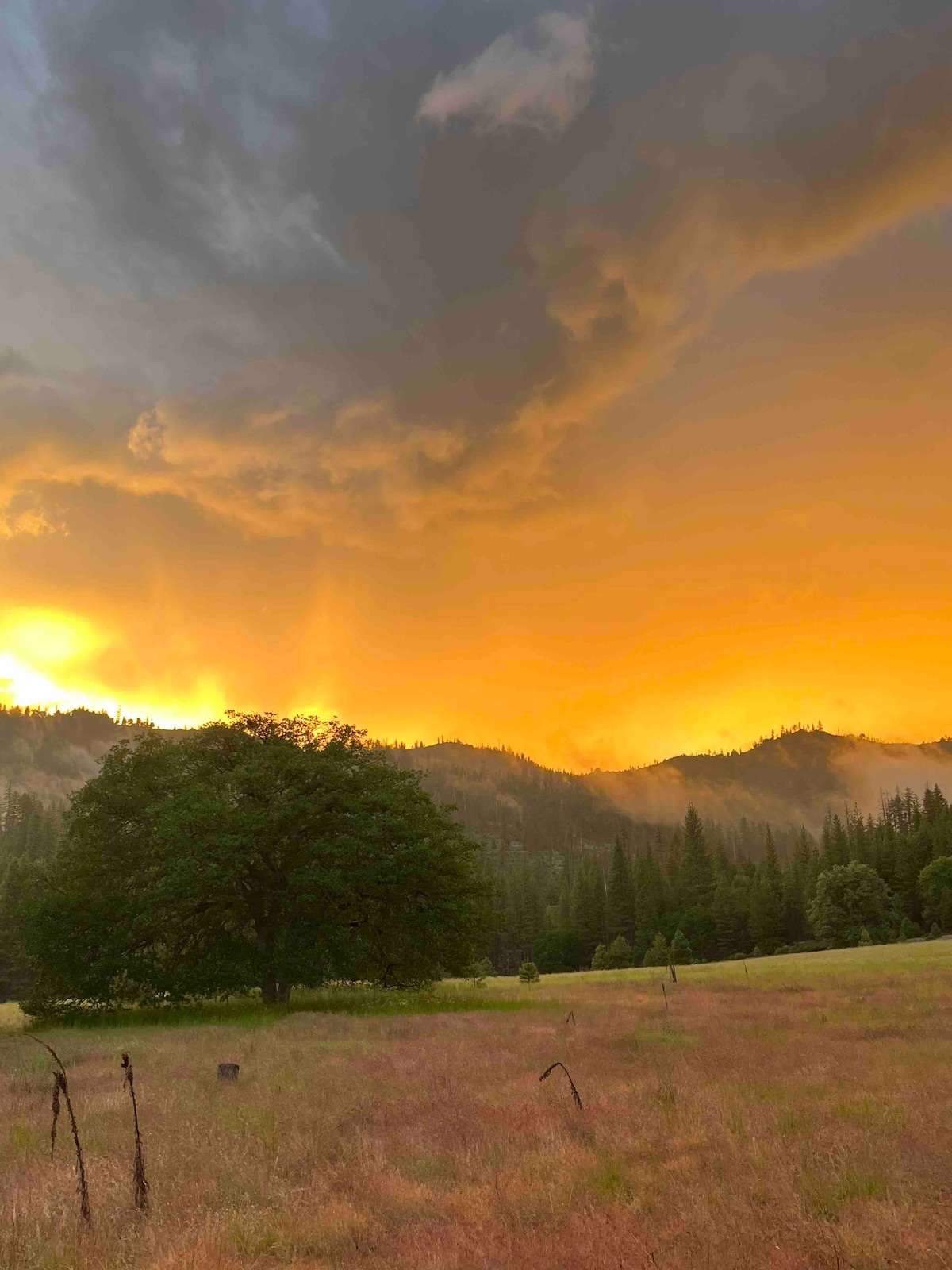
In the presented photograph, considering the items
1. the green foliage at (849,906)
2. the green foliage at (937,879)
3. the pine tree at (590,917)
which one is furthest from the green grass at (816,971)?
the pine tree at (590,917)

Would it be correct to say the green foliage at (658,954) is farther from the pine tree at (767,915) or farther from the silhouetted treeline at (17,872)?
the silhouetted treeline at (17,872)

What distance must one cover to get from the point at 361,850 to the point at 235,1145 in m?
21.9

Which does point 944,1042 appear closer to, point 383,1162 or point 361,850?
point 383,1162

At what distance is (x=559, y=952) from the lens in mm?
124938

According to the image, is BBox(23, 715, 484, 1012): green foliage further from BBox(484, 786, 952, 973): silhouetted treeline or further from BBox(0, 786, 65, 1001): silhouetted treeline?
BBox(484, 786, 952, 973): silhouetted treeline

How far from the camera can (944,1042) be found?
61.5 ft

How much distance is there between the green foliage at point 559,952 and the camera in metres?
125

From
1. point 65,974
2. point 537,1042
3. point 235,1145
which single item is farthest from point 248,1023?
point 235,1145

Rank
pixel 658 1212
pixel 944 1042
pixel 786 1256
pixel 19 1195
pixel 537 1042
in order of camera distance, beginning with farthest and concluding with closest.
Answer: pixel 537 1042
pixel 944 1042
pixel 19 1195
pixel 658 1212
pixel 786 1256

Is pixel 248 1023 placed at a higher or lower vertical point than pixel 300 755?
lower

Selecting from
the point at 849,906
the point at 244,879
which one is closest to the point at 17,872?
the point at 244,879

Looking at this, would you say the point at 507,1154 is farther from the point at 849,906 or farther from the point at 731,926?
the point at 731,926

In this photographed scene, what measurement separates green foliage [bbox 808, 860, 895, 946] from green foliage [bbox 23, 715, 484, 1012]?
79.3m

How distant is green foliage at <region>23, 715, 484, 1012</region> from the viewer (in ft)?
107
